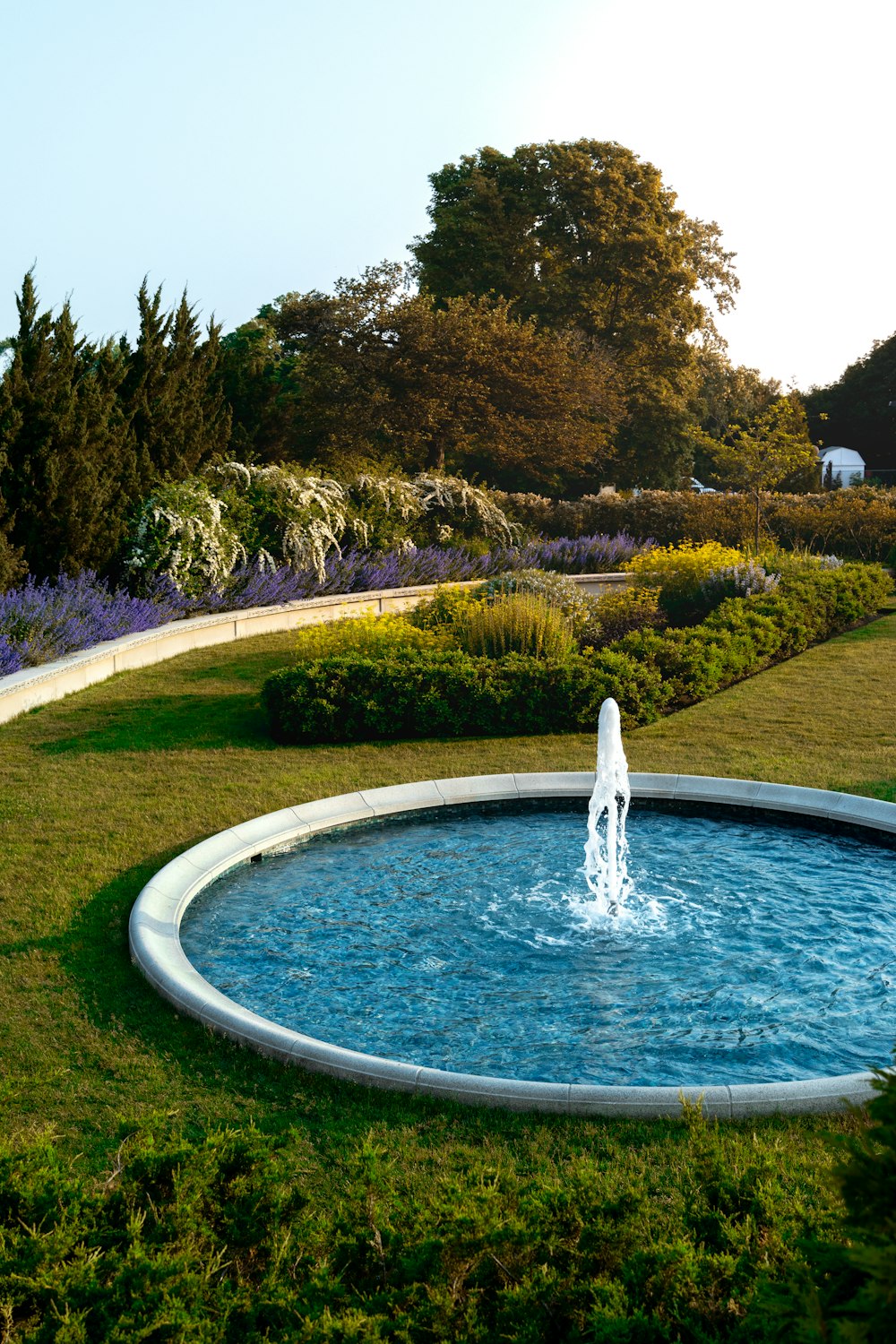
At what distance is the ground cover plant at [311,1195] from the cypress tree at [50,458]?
7.64 m

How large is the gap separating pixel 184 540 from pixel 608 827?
8902 mm

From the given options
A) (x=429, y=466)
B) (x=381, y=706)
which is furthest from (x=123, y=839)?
(x=429, y=466)

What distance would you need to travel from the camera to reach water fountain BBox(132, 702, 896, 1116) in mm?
4375

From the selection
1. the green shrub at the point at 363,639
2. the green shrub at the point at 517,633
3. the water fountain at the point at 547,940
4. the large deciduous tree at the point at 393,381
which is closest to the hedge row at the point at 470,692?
the green shrub at the point at 363,639

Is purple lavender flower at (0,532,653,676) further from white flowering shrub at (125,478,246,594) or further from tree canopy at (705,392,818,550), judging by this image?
tree canopy at (705,392,818,550)

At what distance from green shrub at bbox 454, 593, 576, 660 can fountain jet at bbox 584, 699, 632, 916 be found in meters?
3.26

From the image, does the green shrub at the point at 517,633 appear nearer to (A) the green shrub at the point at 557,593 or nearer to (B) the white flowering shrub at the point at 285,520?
(A) the green shrub at the point at 557,593

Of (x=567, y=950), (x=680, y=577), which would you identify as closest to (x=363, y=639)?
(x=567, y=950)

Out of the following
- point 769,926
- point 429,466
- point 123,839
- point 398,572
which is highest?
point 429,466

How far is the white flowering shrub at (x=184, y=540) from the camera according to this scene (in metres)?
13.9

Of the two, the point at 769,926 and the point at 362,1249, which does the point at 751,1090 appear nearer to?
the point at 362,1249

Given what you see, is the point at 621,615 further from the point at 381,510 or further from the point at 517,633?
the point at 381,510

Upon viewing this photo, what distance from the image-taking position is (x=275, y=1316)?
278cm

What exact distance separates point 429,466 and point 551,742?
53.5 feet
